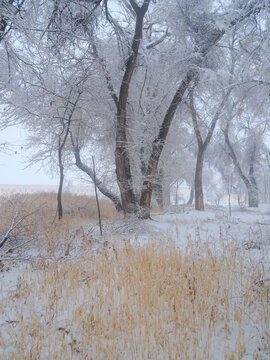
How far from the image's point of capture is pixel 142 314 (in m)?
2.89

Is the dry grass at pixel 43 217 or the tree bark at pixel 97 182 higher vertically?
the tree bark at pixel 97 182

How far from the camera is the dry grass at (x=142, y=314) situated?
2402 mm

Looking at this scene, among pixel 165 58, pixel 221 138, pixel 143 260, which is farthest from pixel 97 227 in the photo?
pixel 221 138

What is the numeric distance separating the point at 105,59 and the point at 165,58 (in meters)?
2.18

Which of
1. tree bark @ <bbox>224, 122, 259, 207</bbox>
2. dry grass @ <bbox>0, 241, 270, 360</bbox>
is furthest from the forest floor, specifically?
tree bark @ <bbox>224, 122, 259, 207</bbox>

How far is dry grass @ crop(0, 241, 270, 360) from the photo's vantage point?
94.6 inches

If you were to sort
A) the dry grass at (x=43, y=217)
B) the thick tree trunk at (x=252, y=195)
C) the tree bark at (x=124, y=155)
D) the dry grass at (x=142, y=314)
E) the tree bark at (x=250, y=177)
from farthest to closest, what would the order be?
the thick tree trunk at (x=252, y=195)
the tree bark at (x=250, y=177)
the tree bark at (x=124, y=155)
the dry grass at (x=43, y=217)
the dry grass at (x=142, y=314)

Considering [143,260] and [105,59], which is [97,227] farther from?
[105,59]

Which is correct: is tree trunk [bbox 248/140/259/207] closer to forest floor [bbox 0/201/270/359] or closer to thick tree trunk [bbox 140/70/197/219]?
thick tree trunk [bbox 140/70/197/219]

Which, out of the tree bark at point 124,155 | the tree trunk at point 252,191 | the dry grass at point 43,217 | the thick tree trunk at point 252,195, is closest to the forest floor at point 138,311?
the dry grass at point 43,217

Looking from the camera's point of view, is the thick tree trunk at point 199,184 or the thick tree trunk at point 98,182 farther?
the thick tree trunk at point 199,184

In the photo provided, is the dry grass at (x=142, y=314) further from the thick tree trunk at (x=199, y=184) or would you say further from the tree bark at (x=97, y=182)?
the thick tree trunk at (x=199, y=184)

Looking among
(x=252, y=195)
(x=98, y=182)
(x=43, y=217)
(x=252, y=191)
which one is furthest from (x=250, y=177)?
(x=43, y=217)

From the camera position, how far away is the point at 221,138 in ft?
67.4
